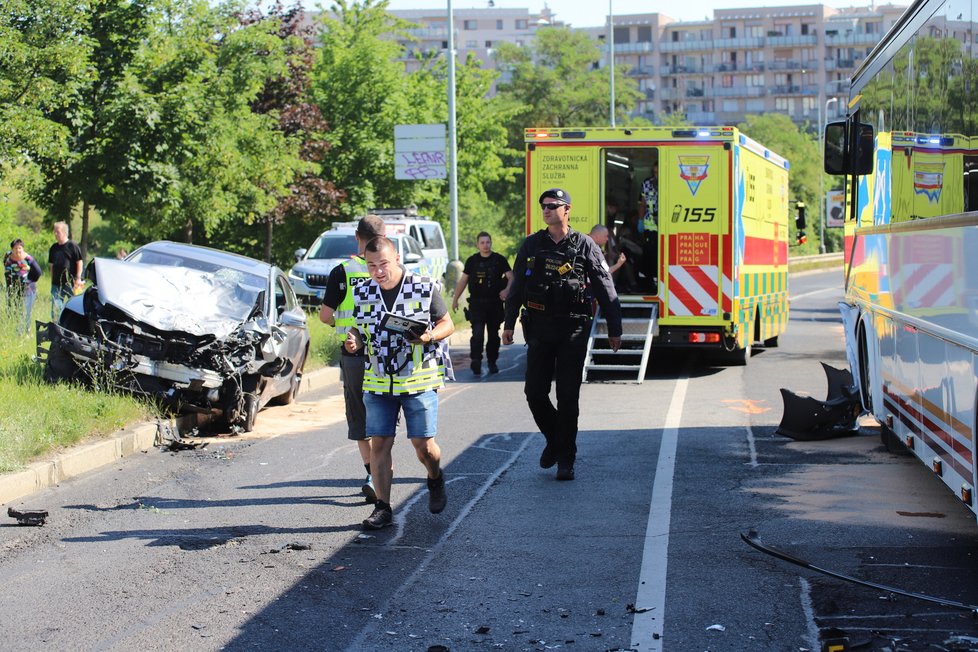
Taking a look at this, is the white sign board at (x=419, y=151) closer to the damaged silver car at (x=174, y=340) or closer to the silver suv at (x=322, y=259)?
the silver suv at (x=322, y=259)

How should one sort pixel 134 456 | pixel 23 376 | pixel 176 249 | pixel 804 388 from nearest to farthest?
pixel 134 456, pixel 23 376, pixel 176 249, pixel 804 388

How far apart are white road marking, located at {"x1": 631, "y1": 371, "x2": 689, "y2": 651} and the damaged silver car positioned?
3.80 metres

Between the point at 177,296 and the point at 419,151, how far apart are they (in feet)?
62.5

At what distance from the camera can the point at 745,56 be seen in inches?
5733

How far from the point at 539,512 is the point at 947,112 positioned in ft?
10.8

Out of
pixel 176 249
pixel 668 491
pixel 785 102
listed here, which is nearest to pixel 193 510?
pixel 668 491

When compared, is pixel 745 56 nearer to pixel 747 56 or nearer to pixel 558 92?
pixel 747 56

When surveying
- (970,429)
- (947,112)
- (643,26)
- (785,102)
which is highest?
(643,26)

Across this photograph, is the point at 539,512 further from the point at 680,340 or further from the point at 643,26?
the point at 643,26

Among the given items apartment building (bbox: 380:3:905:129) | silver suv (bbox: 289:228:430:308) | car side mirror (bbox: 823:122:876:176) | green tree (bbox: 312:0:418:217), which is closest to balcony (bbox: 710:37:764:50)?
apartment building (bbox: 380:3:905:129)

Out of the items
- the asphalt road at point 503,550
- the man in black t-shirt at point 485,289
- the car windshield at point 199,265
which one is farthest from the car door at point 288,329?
the man in black t-shirt at point 485,289

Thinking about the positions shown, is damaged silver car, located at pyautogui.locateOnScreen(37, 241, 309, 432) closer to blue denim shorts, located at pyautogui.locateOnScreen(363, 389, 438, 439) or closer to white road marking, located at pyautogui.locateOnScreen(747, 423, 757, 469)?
blue denim shorts, located at pyautogui.locateOnScreen(363, 389, 438, 439)

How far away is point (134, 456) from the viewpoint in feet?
33.7

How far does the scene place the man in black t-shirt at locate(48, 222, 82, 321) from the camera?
663 inches
